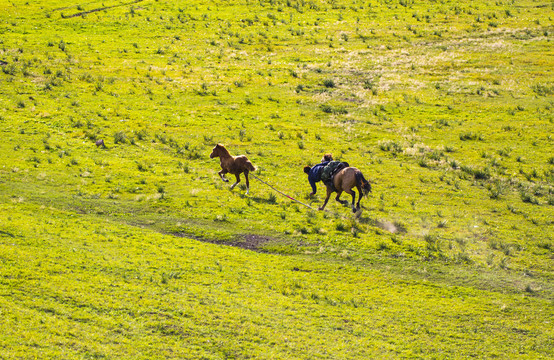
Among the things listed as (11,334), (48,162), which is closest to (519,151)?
(48,162)

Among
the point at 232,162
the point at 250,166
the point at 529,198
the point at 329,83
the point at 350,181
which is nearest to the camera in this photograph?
the point at 350,181

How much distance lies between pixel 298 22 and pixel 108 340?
246 ft

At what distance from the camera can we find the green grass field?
1728 cm

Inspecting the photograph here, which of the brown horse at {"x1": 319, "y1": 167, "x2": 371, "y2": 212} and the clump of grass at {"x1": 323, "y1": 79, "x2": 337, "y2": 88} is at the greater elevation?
the clump of grass at {"x1": 323, "y1": 79, "x2": 337, "y2": 88}

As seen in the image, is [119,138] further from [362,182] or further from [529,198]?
[529,198]

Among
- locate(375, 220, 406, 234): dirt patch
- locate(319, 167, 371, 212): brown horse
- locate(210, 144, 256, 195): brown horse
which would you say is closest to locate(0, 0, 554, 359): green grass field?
locate(375, 220, 406, 234): dirt patch

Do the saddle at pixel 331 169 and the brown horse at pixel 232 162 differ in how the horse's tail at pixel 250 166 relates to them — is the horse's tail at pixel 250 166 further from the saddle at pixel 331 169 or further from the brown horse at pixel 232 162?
the saddle at pixel 331 169

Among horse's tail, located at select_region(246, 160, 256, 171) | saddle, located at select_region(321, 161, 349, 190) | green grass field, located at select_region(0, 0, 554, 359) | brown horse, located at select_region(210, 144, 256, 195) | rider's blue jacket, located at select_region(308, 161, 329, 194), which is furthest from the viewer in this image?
brown horse, located at select_region(210, 144, 256, 195)

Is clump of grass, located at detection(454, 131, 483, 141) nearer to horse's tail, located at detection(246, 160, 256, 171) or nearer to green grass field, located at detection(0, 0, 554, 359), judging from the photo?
green grass field, located at detection(0, 0, 554, 359)

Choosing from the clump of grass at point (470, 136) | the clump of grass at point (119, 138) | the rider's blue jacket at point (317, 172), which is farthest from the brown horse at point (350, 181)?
the clump of grass at point (470, 136)

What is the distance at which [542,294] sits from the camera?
2088cm

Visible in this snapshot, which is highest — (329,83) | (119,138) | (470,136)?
(329,83)

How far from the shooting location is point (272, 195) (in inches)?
1226

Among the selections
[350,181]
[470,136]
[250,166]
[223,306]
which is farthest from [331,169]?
[470,136]
